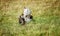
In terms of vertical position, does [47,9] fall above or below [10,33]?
above

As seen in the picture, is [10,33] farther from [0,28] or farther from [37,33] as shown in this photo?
[37,33]

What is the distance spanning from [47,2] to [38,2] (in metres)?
0.08

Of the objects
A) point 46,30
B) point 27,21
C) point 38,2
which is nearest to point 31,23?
point 27,21

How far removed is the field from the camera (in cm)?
121

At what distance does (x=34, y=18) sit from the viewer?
132 cm

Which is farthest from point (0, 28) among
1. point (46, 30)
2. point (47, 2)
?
point (47, 2)

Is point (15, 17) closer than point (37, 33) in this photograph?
No

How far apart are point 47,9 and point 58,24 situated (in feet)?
0.64

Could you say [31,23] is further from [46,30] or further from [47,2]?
[47,2]

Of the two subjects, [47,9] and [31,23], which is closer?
[31,23]

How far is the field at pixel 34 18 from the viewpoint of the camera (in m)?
1.21

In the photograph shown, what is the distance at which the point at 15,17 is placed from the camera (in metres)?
1.35

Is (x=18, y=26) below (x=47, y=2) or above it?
below

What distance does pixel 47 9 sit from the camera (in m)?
1.38
